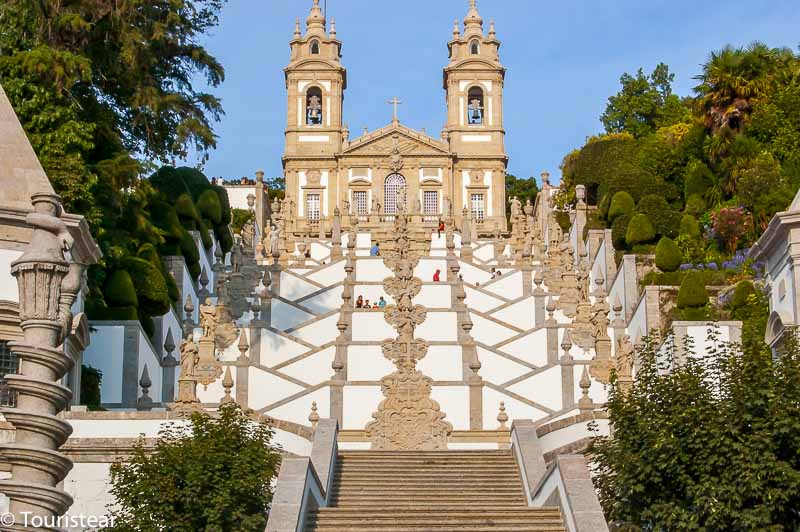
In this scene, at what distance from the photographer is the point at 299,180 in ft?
253

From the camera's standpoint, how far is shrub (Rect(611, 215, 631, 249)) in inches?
1833

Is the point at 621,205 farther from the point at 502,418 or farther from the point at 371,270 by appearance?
the point at 502,418

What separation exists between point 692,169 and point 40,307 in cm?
3652

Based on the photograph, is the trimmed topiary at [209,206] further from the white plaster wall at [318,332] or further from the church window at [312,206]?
the church window at [312,206]

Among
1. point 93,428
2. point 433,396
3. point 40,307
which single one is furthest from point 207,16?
point 40,307

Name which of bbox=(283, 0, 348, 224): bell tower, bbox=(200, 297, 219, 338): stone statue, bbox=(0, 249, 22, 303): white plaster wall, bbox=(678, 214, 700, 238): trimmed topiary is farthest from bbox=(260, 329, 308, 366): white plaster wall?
bbox=(283, 0, 348, 224): bell tower

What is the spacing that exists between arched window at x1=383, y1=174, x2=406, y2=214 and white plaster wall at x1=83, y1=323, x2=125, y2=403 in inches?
1688

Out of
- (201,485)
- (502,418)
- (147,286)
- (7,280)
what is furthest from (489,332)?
(201,485)

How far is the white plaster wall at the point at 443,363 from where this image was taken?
120ft

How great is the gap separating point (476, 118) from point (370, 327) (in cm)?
4059

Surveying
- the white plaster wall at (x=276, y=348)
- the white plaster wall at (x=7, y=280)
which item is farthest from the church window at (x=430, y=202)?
the white plaster wall at (x=7, y=280)

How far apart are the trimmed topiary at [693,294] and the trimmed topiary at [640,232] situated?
6963 millimetres

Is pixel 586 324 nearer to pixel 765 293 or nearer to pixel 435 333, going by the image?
pixel 435 333

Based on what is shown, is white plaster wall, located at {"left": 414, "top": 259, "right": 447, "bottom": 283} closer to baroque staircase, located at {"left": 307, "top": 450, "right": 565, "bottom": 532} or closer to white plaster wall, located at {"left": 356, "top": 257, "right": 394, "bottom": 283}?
white plaster wall, located at {"left": 356, "top": 257, "right": 394, "bottom": 283}
